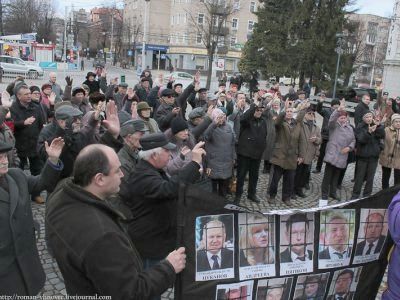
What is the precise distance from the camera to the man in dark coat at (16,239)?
116 inches

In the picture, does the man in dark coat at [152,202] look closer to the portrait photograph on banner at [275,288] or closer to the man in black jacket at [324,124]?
the portrait photograph on banner at [275,288]

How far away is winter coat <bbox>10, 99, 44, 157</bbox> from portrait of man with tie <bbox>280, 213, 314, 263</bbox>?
230 inches

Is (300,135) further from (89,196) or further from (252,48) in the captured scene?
(252,48)

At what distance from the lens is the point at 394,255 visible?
2.90 meters

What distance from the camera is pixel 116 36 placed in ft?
250

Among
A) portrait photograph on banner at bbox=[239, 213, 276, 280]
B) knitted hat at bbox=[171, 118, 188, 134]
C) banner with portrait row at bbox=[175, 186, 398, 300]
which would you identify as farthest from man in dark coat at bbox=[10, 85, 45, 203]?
portrait photograph on banner at bbox=[239, 213, 276, 280]

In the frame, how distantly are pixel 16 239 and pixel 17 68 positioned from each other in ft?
113

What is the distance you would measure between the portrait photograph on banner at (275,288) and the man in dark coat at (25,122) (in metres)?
5.29

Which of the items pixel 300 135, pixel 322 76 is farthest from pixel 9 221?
pixel 322 76

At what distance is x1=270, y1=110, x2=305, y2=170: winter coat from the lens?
774cm

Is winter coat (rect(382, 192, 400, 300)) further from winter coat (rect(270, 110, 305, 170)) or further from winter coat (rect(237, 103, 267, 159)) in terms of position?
winter coat (rect(270, 110, 305, 170))

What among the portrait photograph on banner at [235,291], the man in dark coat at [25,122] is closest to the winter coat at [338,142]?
the man in dark coat at [25,122]

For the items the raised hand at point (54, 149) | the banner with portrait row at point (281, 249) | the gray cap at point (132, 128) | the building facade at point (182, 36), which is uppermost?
the building facade at point (182, 36)

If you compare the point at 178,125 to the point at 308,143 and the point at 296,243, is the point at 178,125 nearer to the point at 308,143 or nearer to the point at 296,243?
the point at 296,243
